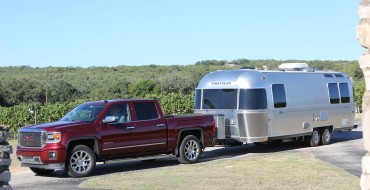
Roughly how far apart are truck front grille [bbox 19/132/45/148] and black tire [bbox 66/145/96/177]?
74 cm

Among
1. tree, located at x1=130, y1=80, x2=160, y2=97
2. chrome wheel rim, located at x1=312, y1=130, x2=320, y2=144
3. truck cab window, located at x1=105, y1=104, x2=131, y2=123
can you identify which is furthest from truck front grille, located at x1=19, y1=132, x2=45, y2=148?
tree, located at x1=130, y1=80, x2=160, y2=97

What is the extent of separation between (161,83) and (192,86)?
12.2 feet

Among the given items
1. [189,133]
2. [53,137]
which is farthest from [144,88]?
[53,137]

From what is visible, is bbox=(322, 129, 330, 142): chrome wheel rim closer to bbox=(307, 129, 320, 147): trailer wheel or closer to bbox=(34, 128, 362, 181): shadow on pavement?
bbox=(307, 129, 320, 147): trailer wheel

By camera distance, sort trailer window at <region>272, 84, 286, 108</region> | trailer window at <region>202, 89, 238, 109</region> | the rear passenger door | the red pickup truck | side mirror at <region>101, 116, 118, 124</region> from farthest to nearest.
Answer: trailer window at <region>272, 84, 286, 108</region>
trailer window at <region>202, 89, 238, 109</region>
the rear passenger door
side mirror at <region>101, 116, 118, 124</region>
the red pickup truck

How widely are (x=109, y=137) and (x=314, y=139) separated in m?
9.03

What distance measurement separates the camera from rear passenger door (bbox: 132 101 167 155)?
15.9m

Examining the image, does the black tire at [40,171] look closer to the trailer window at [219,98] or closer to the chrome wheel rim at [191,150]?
the chrome wheel rim at [191,150]

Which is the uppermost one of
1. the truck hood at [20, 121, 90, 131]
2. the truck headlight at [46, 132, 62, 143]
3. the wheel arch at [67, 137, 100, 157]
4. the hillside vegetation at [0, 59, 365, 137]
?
the hillside vegetation at [0, 59, 365, 137]

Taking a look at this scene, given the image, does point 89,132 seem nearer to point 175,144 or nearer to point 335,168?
point 175,144

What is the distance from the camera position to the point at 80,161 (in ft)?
48.3

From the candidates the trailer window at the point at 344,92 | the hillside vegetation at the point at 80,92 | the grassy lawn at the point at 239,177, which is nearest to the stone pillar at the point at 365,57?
the grassy lawn at the point at 239,177

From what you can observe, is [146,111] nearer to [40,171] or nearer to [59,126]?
[59,126]

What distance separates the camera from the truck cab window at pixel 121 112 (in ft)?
51.5
